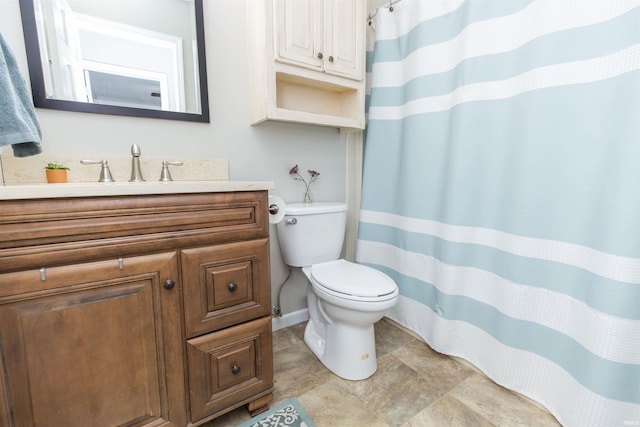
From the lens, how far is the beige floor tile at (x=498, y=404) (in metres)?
1.04

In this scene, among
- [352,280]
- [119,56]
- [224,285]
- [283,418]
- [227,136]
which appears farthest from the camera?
[227,136]

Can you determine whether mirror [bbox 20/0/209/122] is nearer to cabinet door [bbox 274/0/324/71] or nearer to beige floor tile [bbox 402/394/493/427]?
cabinet door [bbox 274/0/324/71]

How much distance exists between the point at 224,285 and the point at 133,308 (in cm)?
25

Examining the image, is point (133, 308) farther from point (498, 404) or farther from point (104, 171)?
point (498, 404)

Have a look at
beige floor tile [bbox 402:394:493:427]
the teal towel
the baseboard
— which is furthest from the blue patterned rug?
the teal towel

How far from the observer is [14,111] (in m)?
0.68

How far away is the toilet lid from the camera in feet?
3.79

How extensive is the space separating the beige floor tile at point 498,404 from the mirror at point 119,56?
167 cm

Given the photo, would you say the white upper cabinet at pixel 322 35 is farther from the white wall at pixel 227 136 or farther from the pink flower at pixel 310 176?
the pink flower at pixel 310 176

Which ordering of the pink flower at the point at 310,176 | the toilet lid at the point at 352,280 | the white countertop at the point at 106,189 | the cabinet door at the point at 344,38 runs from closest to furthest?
the white countertop at the point at 106,189
the toilet lid at the point at 352,280
the cabinet door at the point at 344,38
the pink flower at the point at 310,176

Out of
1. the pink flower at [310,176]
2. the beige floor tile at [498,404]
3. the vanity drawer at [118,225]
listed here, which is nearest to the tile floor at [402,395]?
the beige floor tile at [498,404]

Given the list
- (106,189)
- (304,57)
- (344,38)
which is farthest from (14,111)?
(344,38)

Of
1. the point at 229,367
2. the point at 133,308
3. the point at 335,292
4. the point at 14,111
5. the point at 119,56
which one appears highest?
the point at 119,56

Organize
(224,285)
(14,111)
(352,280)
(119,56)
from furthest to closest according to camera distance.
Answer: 1. (352,280)
2. (119,56)
3. (224,285)
4. (14,111)
